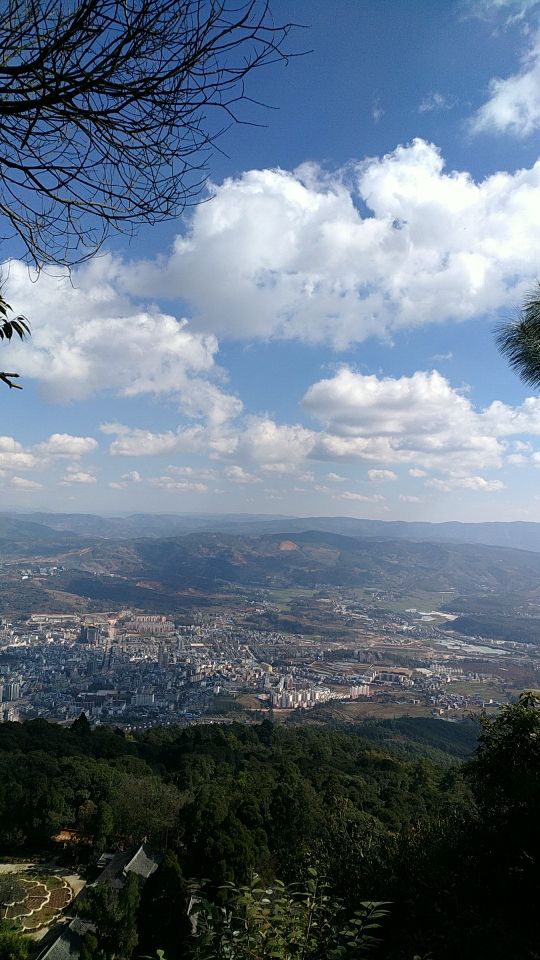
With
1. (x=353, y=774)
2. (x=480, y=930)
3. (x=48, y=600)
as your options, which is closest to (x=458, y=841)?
(x=480, y=930)

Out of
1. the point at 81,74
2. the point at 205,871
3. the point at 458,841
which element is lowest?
the point at 205,871

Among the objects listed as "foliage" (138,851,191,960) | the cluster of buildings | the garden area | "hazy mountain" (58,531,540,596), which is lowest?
the cluster of buildings

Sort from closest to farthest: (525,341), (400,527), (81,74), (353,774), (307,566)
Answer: (81,74), (525,341), (353,774), (307,566), (400,527)

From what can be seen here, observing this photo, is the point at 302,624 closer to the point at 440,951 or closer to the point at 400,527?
the point at 440,951

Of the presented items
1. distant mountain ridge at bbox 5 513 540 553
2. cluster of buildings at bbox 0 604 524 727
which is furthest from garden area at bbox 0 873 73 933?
distant mountain ridge at bbox 5 513 540 553

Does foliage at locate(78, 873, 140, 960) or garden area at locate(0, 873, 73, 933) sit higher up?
foliage at locate(78, 873, 140, 960)

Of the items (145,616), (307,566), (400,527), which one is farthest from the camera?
(400,527)

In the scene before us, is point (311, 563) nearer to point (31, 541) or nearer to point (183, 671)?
point (31, 541)

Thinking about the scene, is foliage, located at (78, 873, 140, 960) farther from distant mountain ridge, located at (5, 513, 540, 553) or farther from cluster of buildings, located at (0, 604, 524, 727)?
distant mountain ridge, located at (5, 513, 540, 553)

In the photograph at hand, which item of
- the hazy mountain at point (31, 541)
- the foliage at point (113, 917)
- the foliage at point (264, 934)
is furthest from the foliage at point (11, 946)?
the hazy mountain at point (31, 541)
